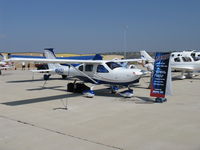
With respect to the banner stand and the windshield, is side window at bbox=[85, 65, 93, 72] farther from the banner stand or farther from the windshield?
the banner stand

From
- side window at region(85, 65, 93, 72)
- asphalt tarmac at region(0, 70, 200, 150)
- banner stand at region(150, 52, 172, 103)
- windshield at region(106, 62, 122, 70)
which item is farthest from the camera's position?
side window at region(85, 65, 93, 72)

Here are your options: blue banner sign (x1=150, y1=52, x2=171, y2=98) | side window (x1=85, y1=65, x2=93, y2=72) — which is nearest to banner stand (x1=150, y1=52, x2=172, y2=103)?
blue banner sign (x1=150, y1=52, x2=171, y2=98)

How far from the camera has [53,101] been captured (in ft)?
35.5

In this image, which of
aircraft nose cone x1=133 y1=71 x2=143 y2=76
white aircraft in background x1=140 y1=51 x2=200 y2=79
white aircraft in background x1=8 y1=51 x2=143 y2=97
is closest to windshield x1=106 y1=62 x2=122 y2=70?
white aircraft in background x1=8 y1=51 x2=143 y2=97

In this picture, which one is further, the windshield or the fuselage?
the windshield

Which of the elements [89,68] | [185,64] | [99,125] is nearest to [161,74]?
[89,68]

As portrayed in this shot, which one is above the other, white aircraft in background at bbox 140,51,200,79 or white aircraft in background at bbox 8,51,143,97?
white aircraft in background at bbox 140,51,200,79

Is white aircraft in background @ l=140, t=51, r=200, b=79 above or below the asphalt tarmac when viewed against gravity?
above

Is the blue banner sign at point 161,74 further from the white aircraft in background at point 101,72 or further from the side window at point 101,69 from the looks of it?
the side window at point 101,69

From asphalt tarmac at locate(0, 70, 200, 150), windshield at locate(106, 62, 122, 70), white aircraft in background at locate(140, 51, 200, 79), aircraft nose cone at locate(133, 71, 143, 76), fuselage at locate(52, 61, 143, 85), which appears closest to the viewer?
asphalt tarmac at locate(0, 70, 200, 150)

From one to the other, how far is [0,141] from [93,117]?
3116 mm

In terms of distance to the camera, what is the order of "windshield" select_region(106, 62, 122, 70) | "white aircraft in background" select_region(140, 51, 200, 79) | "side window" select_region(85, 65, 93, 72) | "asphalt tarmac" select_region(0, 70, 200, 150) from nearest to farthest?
1. "asphalt tarmac" select_region(0, 70, 200, 150)
2. "windshield" select_region(106, 62, 122, 70)
3. "side window" select_region(85, 65, 93, 72)
4. "white aircraft in background" select_region(140, 51, 200, 79)

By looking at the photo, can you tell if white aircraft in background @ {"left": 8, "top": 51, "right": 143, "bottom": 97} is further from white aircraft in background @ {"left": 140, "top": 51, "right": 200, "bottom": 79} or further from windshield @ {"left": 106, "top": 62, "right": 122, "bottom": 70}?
white aircraft in background @ {"left": 140, "top": 51, "right": 200, "bottom": 79}

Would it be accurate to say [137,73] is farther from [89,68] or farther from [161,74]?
[89,68]
